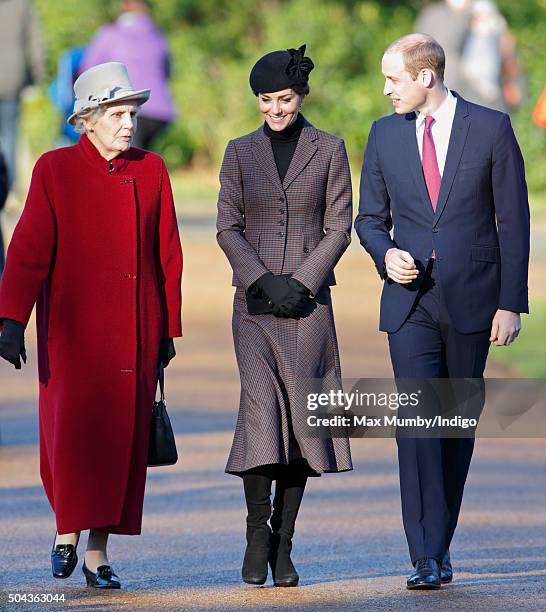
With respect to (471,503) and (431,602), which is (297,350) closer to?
(431,602)

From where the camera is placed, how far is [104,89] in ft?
21.0

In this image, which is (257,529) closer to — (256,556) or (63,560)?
(256,556)

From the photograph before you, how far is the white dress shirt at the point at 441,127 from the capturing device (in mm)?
6387

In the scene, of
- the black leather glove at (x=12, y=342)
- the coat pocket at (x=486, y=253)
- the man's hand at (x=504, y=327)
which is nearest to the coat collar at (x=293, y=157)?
the coat pocket at (x=486, y=253)

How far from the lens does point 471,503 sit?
26.8 feet

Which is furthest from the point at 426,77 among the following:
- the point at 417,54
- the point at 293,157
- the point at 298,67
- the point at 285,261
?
the point at 285,261

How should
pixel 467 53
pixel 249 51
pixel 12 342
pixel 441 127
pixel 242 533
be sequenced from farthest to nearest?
pixel 249 51 < pixel 467 53 < pixel 242 533 < pixel 441 127 < pixel 12 342

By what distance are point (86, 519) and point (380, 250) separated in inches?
52.7

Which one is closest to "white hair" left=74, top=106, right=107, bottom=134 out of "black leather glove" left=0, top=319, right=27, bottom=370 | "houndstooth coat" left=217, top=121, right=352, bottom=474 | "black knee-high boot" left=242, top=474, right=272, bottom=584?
"houndstooth coat" left=217, top=121, right=352, bottom=474

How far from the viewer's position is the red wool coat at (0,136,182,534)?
6355mm

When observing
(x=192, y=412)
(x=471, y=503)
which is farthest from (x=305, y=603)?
(x=192, y=412)

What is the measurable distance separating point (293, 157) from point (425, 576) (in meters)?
1.49

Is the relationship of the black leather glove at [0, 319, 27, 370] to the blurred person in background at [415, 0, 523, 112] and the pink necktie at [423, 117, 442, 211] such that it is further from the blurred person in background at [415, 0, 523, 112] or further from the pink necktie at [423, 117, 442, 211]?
the blurred person in background at [415, 0, 523, 112]

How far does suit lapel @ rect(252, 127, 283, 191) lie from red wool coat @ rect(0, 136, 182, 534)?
0.40m
